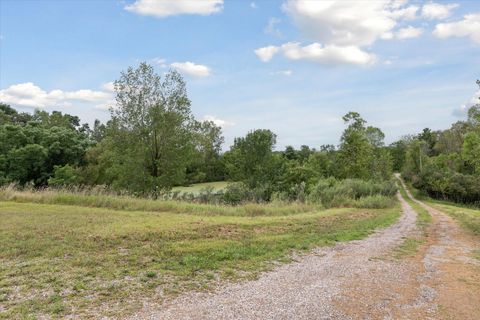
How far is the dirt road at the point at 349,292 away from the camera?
16.0 ft

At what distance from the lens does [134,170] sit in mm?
23438

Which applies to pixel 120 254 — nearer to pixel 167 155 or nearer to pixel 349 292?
pixel 349 292

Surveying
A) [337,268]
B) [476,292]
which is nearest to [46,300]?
[337,268]

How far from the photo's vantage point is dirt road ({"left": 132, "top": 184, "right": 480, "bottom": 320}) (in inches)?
192

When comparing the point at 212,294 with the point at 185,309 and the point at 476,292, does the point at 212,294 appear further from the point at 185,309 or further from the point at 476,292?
the point at 476,292

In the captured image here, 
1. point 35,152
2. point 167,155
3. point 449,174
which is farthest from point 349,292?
point 449,174

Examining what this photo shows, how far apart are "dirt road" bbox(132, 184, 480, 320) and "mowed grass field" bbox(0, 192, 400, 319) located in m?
0.59

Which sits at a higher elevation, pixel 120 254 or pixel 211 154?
pixel 211 154

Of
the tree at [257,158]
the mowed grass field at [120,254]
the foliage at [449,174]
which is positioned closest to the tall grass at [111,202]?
the mowed grass field at [120,254]

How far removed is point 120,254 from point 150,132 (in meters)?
17.2

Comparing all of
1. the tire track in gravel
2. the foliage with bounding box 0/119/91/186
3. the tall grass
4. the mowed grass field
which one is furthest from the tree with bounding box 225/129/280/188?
the tire track in gravel

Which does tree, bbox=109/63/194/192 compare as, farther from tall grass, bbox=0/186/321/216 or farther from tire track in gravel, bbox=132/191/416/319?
tire track in gravel, bbox=132/191/416/319

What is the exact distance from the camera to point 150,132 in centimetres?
2391

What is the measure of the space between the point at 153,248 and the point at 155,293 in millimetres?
2902
